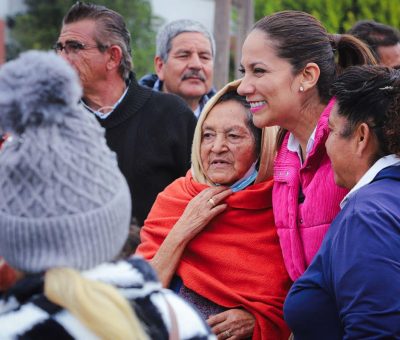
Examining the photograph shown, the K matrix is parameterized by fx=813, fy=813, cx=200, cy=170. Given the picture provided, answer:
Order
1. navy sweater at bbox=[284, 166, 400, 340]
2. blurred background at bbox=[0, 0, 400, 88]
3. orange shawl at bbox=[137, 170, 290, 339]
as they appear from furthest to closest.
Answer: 1. blurred background at bbox=[0, 0, 400, 88]
2. orange shawl at bbox=[137, 170, 290, 339]
3. navy sweater at bbox=[284, 166, 400, 340]

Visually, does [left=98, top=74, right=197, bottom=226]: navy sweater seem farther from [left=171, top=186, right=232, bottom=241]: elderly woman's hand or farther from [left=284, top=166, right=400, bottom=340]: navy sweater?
[left=284, top=166, right=400, bottom=340]: navy sweater

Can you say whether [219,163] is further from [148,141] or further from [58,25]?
[58,25]

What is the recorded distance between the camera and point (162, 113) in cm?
453

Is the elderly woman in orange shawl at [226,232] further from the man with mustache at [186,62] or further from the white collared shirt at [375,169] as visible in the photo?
the man with mustache at [186,62]

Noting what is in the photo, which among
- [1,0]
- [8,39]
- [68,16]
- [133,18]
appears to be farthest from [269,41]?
[1,0]

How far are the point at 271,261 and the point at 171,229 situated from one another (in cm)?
45

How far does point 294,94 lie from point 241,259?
72cm

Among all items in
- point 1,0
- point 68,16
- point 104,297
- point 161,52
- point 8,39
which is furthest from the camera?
point 1,0

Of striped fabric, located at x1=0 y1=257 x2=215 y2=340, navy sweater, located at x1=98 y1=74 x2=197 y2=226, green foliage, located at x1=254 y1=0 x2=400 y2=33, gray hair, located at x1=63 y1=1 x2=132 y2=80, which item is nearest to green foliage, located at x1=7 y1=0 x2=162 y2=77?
green foliage, located at x1=254 y1=0 x2=400 y2=33

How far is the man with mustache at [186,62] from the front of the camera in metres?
5.85

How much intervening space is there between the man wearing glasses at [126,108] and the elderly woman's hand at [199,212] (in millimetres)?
855

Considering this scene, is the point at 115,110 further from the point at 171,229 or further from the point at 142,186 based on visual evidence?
the point at 171,229

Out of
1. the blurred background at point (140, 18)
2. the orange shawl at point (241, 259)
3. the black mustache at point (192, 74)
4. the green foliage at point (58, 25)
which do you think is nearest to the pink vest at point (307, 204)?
the orange shawl at point (241, 259)

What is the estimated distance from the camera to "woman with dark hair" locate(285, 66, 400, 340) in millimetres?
2643
